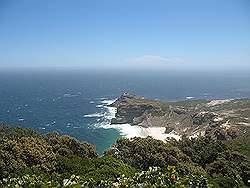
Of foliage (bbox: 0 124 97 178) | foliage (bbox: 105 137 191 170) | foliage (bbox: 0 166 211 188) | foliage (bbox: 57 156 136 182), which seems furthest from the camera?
foliage (bbox: 105 137 191 170)

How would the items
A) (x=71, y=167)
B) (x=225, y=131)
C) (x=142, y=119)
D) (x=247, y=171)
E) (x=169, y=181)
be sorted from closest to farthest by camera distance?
(x=169, y=181), (x=71, y=167), (x=247, y=171), (x=225, y=131), (x=142, y=119)

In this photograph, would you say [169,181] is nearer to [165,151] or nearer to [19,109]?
[165,151]

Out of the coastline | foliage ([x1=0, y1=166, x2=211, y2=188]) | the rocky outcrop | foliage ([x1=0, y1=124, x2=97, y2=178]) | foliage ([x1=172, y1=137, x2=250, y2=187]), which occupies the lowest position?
the coastline

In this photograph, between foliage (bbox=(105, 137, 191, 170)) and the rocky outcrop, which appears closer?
foliage (bbox=(105, 137, 191, 170))

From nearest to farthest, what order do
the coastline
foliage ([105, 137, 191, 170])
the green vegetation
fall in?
1. the green vegetation
2. foliage ([105, 137, 191, 170])
3. the coastline

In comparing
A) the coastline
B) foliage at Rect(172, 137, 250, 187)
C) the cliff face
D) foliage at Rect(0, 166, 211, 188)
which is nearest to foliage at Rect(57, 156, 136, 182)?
foliage at Rect(172, 137, 250, 187)

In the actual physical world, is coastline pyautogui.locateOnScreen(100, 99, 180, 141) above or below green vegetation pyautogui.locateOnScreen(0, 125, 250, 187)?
below

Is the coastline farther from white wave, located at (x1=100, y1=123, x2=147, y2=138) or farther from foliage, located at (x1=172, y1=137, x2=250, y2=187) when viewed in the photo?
foliage, located at (x1=172, y1=137, x2=250, y2=187)

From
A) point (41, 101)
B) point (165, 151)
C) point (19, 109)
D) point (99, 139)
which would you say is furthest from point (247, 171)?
point (41, 101)

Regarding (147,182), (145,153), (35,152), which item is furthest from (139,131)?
(147,182)
